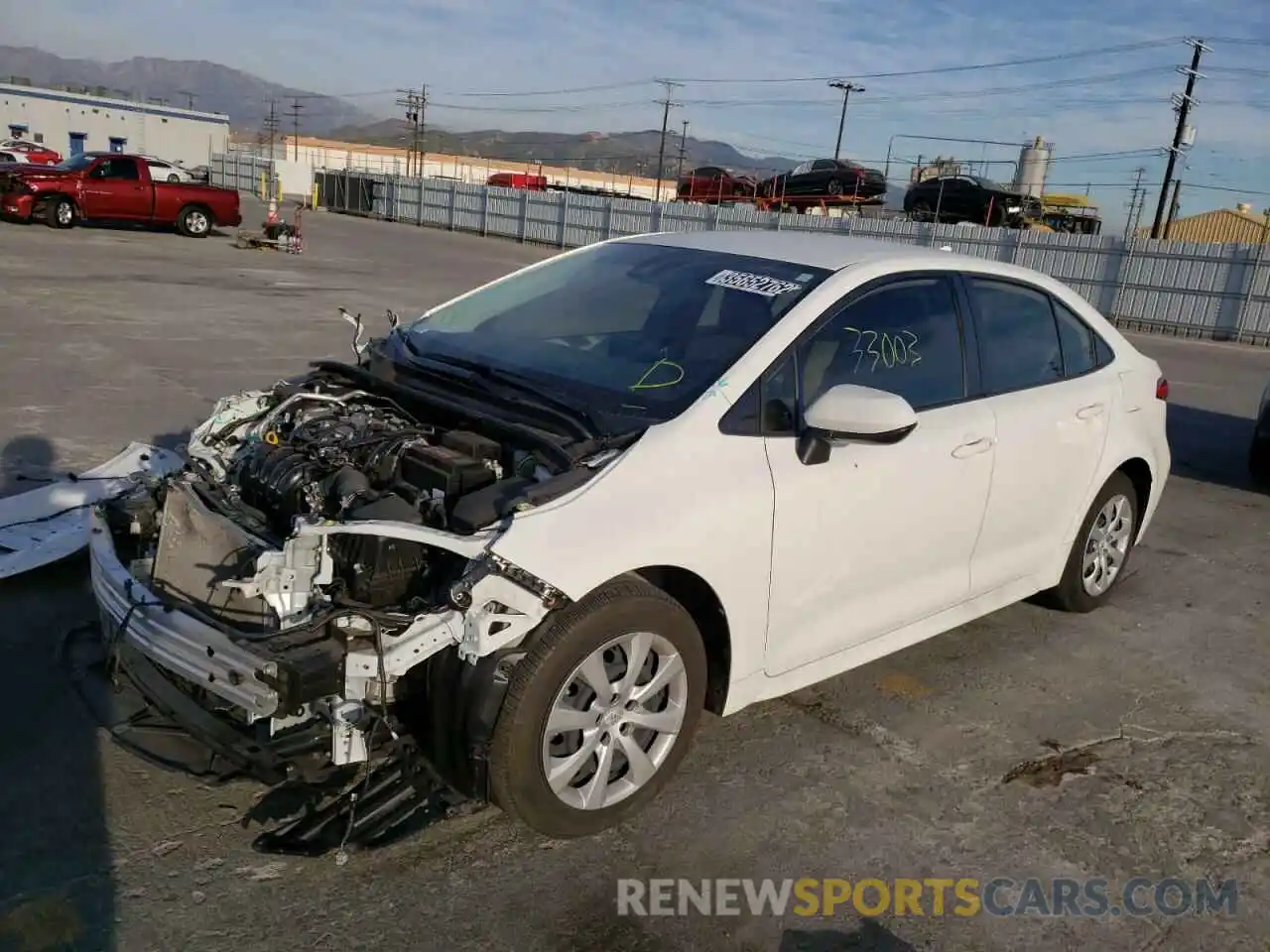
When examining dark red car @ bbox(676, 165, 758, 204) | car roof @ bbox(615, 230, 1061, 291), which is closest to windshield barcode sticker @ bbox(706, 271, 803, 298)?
car roof @ bbox(615, 230, 1061, 291)

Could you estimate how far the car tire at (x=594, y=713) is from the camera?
2.78 metres

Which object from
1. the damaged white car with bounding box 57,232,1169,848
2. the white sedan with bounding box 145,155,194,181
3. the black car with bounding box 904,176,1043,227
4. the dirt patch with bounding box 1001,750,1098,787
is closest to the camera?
the damaged white car with bounding box 57,232,1169,848

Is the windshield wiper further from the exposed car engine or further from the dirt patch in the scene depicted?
the dirt patch

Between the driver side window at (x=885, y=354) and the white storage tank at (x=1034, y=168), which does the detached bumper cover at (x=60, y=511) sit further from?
the white storage tank at (x=1034, y=168)

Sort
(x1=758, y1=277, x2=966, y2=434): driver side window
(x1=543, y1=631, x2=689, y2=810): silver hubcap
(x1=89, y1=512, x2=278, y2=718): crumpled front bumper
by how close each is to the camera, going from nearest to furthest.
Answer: (x1=89, y1=512, x2=278, y2=718): crumpled front bumper → (x1=543, y1=631, x2=689, y2=810): silver hubcap → (x1=758, y1=277, x2=966, y2=434): driver side window

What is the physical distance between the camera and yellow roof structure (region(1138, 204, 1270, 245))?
42.6 meters

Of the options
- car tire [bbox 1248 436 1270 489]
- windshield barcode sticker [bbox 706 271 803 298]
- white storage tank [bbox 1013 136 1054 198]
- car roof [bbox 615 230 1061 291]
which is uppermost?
white storage tank [bbox 1013 136 1054 198]

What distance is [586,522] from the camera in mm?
2836

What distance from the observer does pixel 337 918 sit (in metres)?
2.67

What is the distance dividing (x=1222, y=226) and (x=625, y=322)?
51244 millimetres

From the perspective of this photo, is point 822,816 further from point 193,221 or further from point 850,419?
point 193,221

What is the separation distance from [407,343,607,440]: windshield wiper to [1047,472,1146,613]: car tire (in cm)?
275

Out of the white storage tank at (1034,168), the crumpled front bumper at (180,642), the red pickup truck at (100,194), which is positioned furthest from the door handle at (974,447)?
the white storage tank at (1034,168)

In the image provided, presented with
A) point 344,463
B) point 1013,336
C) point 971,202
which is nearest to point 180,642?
point 344,463
